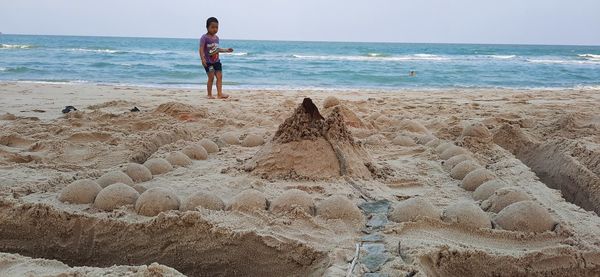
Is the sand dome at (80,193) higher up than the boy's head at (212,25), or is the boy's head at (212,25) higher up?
the boy's head at (212,25)

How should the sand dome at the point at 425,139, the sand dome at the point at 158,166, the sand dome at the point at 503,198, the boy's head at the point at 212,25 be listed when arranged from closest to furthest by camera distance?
the sand dome at the point at 503,198
the sand dome at the point at 158,166
the sand dome at the point at 425,139
the boy's head at the point at 212,25

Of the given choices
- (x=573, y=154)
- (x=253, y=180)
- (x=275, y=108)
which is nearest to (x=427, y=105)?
(x=275, y=108)

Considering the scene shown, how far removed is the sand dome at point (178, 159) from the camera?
373 cm

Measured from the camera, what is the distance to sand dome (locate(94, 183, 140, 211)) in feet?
8.76

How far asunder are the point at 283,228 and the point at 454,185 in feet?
5.00

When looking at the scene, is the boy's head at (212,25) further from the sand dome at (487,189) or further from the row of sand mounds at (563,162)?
the sand dome at (487,189)

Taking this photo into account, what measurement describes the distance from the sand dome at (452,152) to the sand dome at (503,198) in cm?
123

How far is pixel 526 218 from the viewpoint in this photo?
96.3 inches

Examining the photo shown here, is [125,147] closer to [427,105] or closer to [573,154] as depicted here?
[573,154]

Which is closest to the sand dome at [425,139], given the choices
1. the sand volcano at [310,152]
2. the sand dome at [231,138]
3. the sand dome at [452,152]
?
the sand dome at [452,152]

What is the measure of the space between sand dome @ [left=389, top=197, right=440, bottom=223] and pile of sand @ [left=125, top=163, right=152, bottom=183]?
5.52ft

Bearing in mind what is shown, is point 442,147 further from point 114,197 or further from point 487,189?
point 114,197

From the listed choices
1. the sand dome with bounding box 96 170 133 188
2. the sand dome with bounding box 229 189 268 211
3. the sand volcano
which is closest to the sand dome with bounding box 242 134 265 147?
the sand volcano

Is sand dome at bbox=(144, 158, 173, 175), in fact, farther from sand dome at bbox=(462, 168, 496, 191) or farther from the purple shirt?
the purple shirt
